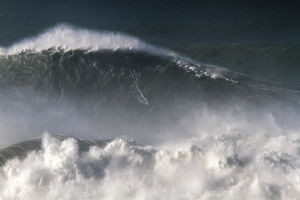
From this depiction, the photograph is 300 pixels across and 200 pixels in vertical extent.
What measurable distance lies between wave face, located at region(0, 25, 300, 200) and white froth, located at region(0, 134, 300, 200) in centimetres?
3

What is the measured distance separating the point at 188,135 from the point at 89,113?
4.69m

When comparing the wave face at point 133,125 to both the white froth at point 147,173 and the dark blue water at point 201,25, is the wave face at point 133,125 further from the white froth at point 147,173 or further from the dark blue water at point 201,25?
the dark blue water at point 201,25

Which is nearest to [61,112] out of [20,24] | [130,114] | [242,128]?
[130,114]

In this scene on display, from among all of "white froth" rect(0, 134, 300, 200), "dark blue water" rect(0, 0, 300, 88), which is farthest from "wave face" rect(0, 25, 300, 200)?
"dark blue water" rect(0, 0, 300, 88)

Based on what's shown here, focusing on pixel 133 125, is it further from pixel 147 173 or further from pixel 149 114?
pixel 147 173

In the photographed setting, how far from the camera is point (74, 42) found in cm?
1908

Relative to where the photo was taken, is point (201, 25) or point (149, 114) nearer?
point (149, 114)

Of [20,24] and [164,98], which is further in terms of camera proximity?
[20,24]

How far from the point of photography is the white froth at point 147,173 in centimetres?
973

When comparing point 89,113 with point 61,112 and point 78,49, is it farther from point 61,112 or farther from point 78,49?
point 78,49

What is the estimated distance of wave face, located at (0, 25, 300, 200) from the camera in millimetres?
10062

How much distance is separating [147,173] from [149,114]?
19.5ft

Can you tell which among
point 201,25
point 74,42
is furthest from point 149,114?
point 201,25

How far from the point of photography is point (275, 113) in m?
16.4
